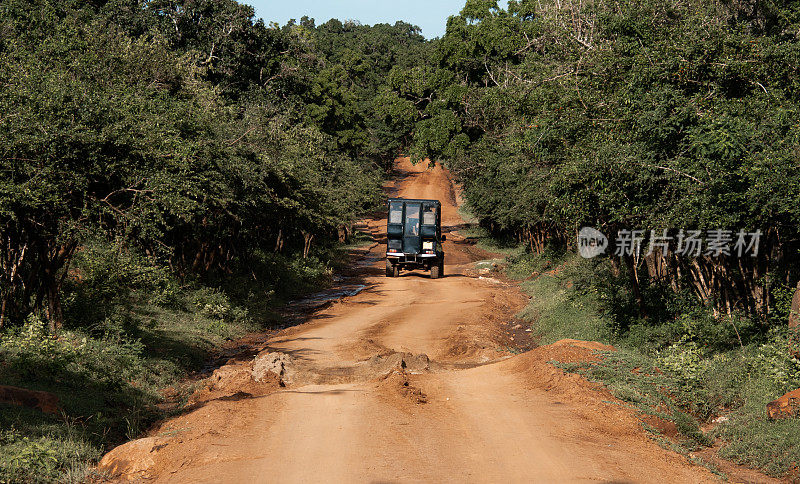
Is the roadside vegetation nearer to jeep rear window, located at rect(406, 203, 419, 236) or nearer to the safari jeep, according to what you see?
the safari jeep

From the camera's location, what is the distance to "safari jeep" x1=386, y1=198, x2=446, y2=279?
29.5m

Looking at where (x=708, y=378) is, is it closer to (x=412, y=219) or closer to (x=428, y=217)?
(x=428, y=217)

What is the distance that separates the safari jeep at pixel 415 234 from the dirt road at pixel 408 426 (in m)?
14.0

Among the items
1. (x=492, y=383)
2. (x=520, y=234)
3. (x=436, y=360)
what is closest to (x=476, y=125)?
(x=520, y=234)

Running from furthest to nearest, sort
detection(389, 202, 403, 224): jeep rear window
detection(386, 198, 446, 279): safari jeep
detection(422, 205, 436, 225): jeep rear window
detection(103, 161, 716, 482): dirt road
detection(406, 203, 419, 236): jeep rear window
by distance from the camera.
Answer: detection(389, 202, 403, 224): jeep rear window → detection(406, 203, 419, 236): jeep rear window → detection(386, 198, 446, 279): safari jeep → detection(422, 205, 436, 225): jeep rear window → detection(103, 161, 716, 482): dirt road

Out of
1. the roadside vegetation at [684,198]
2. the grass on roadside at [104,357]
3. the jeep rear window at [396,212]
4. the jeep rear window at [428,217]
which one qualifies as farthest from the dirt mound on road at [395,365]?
the jeep rear window at [396,212]

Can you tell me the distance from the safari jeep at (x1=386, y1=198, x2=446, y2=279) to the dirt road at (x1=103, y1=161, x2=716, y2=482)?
14.0m

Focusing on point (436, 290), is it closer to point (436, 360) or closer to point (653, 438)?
point (436, 360)

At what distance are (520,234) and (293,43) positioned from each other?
18990 millimetres

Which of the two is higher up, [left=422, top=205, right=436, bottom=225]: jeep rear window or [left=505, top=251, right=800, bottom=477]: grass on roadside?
[left=422, top=205, right=436, bottom=225]: jeep rear window

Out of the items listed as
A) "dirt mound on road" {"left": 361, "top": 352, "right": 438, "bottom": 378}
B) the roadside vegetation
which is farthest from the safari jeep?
"dirt mound on road" {"left": 361, "top": 352, "right": 438, "bottom": 378}

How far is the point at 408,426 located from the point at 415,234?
2120cm

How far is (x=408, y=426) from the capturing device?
28.6 feet

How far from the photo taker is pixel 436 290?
26.2 m
